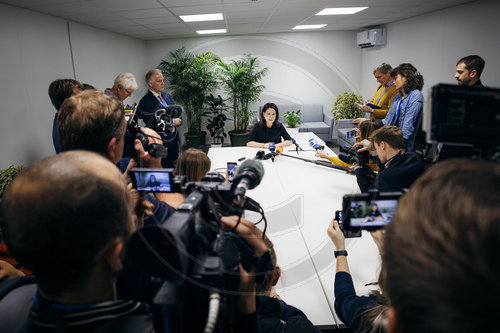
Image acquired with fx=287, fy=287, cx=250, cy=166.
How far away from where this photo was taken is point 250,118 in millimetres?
7637

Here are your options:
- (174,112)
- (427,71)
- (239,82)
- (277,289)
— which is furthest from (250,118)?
(277,289)

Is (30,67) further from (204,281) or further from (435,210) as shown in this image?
(435,210)

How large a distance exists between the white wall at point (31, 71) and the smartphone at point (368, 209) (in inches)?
142

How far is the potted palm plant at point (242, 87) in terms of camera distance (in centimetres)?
675

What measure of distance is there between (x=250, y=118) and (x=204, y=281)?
7256mm

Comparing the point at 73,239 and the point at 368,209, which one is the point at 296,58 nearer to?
the point at 368,209

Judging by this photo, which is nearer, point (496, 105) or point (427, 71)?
point (496, 105)

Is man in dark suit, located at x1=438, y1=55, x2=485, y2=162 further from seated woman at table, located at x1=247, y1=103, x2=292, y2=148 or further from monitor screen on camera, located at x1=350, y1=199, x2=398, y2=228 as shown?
monitor screen on camera, located at x1=350, y1=199, x2=398, y2=228

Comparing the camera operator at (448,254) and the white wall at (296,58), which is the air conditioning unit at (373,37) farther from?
the camera operator at (448,254)

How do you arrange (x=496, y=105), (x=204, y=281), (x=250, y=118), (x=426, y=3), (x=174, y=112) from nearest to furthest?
(x=204, y=281) < (x=496, y=105) < (x=174, y=112) < (x=426, y=3) < (x=250, y=118)

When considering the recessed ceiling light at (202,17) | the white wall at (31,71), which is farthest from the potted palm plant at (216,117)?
the white wall at (31,71)

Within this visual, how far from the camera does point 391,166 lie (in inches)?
90.4

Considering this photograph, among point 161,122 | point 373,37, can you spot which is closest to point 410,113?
point 161,122

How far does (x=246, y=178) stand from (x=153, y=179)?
0.38m
